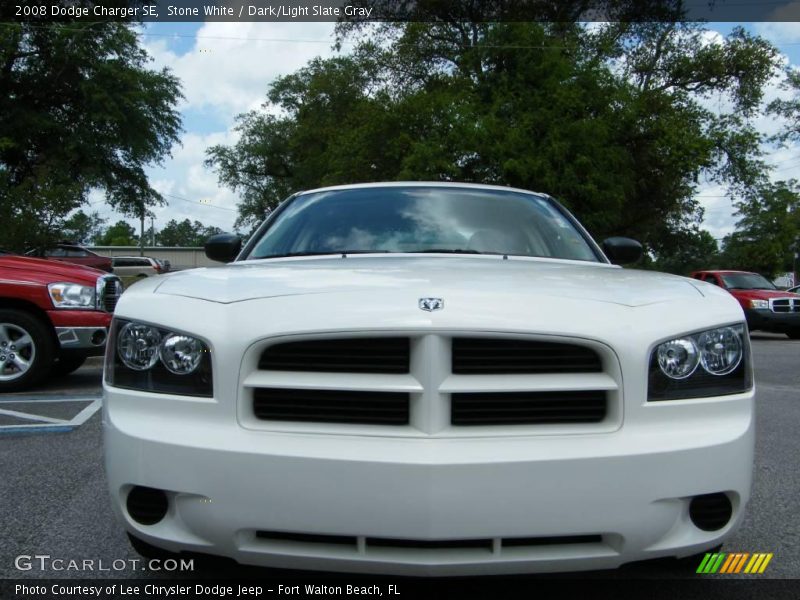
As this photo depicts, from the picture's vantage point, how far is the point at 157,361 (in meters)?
2.25

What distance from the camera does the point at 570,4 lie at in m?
27.5

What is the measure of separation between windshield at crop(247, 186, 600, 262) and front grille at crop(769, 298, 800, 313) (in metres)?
13.7

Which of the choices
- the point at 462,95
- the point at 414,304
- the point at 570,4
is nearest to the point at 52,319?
the point at 414,304

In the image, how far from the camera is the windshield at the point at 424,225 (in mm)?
3502

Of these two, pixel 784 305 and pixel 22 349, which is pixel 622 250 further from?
pixel 784 305

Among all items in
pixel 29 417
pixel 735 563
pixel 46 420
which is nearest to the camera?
pixel 735 563

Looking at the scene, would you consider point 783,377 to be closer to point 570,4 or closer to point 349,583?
point 349,583

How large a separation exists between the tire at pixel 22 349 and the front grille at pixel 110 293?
0.56 meters

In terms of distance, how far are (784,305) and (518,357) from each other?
51.7 feet

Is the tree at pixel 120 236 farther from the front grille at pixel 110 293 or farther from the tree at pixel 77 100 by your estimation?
the front grille at pixel 110 293

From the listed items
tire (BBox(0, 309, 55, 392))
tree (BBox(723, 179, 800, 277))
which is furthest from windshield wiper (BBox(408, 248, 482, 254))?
tree (BBox(723, 179, 800, 277))

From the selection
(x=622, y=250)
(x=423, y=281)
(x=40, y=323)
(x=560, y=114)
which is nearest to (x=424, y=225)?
(x=622, y=250)

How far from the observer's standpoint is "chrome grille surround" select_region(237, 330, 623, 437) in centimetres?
204

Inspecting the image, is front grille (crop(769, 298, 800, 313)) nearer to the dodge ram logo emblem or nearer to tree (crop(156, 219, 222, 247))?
the dodge ram logo emblem
